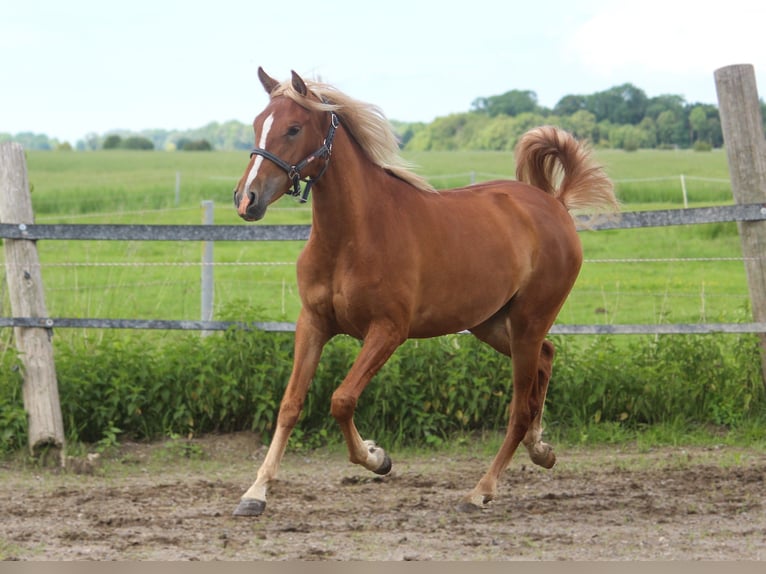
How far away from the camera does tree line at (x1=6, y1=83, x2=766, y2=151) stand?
25297mm

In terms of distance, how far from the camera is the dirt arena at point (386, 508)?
4.57 m

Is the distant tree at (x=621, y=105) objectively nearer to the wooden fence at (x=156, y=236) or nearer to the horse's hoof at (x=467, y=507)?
the wooden fence at (x=156, y=236)

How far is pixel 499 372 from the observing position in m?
7.37

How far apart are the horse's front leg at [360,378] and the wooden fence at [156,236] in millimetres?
2131

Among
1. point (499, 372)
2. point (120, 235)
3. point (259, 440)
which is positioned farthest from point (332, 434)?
point (120, 235)

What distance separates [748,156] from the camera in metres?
7.37

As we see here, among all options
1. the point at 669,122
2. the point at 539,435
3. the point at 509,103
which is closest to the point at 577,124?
the point at 669,122

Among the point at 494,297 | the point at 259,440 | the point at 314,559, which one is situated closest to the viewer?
the point at 314,559

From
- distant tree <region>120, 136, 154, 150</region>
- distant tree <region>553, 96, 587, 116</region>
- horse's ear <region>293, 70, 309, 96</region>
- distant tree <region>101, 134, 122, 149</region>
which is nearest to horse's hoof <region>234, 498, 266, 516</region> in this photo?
horse's ear <region>293, 70, 309, 96</region>

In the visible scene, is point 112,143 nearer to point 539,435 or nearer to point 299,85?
point 539,435

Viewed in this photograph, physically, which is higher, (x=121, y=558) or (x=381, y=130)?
(x=381, y=130)

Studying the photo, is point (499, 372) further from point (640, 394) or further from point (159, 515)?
point (159, 515)

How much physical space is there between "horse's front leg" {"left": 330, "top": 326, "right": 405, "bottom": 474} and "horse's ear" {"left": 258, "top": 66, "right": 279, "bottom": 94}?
1.31 m

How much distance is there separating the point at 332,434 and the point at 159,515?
7.03ft
